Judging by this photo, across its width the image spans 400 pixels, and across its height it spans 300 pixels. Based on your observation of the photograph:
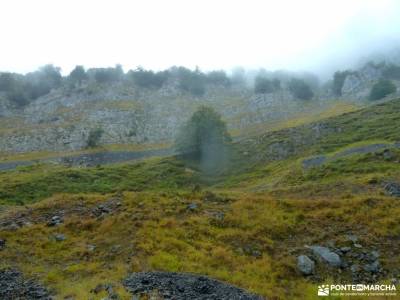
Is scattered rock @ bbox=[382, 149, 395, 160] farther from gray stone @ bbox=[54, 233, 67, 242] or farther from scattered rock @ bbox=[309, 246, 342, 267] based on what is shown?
gray stone @ bbox=[54, 233, 67, 242]

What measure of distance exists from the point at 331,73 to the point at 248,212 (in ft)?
456

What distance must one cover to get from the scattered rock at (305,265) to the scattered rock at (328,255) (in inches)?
28.3

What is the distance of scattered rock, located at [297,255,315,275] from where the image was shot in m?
17.9

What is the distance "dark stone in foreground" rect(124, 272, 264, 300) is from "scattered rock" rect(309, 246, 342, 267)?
4.72 m

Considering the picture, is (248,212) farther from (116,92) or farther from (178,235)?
(116,92)

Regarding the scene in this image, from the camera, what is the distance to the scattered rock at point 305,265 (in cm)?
1794

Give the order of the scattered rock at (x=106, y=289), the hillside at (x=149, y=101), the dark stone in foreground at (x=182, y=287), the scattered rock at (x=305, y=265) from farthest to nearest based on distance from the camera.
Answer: the hillside at (x=149, y=101) < the scattered rock at (x=305, y=265) < the dark stone in foreground at (x=182, y=287) < the scattered rock at (x=106, y=289)

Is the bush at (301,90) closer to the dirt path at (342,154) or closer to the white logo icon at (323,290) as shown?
the dirt path at (342,154)


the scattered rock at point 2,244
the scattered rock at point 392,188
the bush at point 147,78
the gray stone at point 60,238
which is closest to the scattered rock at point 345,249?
the scattered rock at point 392,188

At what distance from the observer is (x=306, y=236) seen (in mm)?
21125

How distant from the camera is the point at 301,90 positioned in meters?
128

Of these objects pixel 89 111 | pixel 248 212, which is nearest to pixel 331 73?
pixel 89 111

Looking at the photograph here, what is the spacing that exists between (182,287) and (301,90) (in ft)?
392

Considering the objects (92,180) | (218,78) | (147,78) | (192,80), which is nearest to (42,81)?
(147,78)
